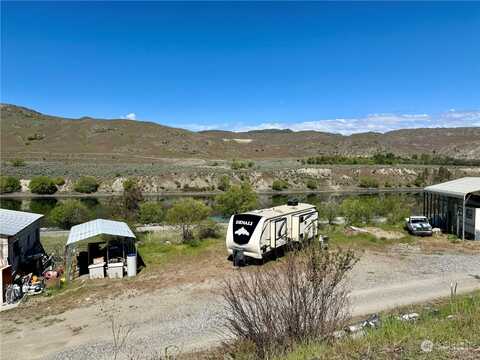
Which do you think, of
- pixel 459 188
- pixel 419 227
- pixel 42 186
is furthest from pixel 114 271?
pixel 42 186

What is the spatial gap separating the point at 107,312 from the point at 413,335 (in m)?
9.07

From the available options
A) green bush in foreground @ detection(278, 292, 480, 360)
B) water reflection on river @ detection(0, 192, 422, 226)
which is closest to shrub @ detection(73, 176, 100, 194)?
water reflection on river @ detection(0, 192, 422, 226)

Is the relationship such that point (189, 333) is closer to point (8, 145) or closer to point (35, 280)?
point (35, 280)

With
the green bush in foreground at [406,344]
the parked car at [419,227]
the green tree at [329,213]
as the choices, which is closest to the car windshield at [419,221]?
the parked car at [419,227]

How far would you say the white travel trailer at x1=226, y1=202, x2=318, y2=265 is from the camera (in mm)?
14984

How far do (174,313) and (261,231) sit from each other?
4643mm

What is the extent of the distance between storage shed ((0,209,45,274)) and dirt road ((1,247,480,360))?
405cm

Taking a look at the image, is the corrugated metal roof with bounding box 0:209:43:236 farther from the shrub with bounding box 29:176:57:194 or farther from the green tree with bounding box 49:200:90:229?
the shrub with bounding box 29:176:57:194

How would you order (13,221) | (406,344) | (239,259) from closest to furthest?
(406,344), (239,259), (13,221)

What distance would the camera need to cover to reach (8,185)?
57344mm

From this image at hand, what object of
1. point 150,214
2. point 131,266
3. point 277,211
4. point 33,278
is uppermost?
point 277,211

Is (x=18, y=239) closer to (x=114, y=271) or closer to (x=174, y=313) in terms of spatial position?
(x=114, y=271)

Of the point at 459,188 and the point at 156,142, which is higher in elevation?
the point at 156,142

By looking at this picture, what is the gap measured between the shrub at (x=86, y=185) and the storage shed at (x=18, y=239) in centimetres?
4169
